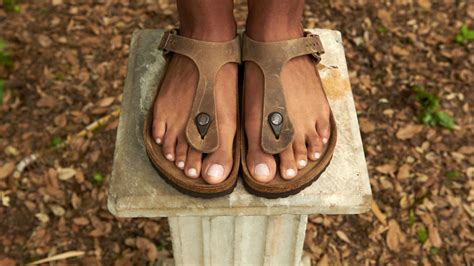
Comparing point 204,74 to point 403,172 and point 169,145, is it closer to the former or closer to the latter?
point 169,145

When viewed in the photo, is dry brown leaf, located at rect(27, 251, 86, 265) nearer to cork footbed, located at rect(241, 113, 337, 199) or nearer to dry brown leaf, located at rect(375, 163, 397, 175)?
cork footbed, located at rect(241, 113, 337, 199)

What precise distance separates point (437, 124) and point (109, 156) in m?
1.29

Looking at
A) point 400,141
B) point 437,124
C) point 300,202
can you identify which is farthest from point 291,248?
point 437,124

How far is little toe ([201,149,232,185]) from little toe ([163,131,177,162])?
0.07 meters

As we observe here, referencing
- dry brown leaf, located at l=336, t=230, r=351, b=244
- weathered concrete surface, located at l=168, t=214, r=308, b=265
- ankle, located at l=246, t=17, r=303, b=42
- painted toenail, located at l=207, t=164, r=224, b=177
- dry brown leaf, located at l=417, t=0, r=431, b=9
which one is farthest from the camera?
dry brown leaf, located at l=417, t=0, r=431, b=9

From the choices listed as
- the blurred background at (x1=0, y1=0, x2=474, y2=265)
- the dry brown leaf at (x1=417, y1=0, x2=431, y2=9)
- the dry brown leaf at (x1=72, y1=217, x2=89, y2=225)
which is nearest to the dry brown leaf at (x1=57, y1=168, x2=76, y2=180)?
the blurred background at (x1=0, y1=0, x2=474, y2=265)

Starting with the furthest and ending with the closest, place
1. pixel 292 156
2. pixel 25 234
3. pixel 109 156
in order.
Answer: pixel 109 156 < pixel 25 234 < pixel 292 156

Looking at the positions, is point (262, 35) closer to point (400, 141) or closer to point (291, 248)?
point (291, 248)

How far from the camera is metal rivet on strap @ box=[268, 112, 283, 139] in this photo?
953mm

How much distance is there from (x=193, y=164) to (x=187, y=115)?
0.11m

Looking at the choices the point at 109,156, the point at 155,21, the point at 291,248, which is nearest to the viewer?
the point at 291,248

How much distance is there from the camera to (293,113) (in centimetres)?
99

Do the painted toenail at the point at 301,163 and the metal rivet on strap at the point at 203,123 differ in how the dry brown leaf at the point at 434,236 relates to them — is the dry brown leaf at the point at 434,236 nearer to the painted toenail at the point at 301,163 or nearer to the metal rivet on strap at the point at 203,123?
the painted toenail at the point at 301,163

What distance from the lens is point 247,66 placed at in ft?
3.41
